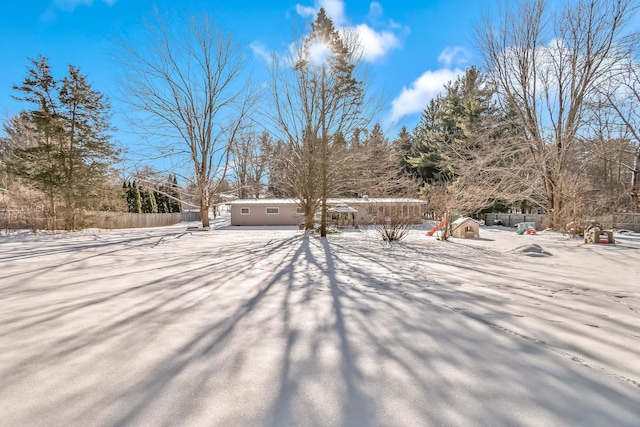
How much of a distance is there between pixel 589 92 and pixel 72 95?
23.7 m

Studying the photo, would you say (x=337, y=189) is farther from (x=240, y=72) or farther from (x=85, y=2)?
(x=85, y=2)

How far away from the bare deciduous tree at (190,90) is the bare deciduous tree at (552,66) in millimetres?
12941

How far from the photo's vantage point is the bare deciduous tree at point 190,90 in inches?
531

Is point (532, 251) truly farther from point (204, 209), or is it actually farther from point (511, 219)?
point (511, 219)

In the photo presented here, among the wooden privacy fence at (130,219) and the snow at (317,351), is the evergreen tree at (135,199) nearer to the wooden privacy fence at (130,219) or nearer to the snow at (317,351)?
the wooden privacy fence at (130,219)

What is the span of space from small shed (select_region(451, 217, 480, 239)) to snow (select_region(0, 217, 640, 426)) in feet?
24.8

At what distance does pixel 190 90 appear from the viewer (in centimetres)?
1414

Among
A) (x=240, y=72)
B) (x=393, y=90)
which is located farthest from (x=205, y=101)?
(x=393, y=90)

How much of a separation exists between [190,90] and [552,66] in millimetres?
17724

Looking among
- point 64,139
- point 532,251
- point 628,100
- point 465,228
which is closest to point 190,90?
point 64,139

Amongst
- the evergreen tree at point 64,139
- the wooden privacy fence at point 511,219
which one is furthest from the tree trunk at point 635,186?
the evergreen tree at point 64,139

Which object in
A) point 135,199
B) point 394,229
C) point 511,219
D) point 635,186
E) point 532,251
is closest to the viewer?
point 532,251

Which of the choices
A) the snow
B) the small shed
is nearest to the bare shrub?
the small shed

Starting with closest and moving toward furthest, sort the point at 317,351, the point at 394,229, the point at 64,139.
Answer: the point at 317,351 → the point at 394,229 → the point at 64,139
